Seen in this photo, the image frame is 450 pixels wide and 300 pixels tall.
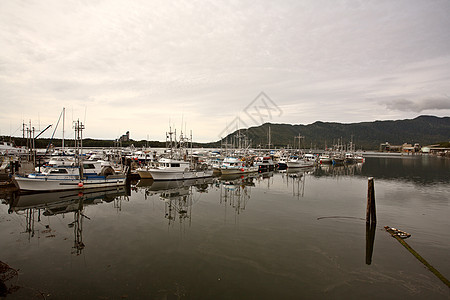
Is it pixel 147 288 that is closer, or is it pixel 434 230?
pixel 147 288

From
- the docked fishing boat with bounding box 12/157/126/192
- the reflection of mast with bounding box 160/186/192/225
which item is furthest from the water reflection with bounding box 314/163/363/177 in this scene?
the docked fishing boat with bounding box 12/157/126/192

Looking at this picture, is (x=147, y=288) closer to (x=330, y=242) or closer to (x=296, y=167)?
(x=330, y=242)

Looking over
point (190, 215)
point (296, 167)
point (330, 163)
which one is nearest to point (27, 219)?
point (190, 215)

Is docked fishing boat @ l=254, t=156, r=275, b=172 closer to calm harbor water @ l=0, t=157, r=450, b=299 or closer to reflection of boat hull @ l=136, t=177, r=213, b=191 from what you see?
reflection of boat hull @ l=136, t=177, r=213, b=191

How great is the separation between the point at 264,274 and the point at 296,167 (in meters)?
54.4

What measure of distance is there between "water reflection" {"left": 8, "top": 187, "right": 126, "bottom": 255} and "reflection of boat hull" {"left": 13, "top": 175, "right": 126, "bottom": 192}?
78cm

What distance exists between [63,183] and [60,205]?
5973 millimetres

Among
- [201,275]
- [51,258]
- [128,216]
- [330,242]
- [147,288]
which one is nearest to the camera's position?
[147,288]

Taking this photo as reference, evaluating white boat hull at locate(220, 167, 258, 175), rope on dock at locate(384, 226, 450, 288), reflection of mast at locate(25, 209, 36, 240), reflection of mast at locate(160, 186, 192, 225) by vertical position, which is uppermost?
white boat hull at locate(220, 167, 258, 175)

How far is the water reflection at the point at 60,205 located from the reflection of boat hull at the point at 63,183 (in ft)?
2.57

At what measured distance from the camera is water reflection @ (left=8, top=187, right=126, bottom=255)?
1483 cm

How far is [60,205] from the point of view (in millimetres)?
20781

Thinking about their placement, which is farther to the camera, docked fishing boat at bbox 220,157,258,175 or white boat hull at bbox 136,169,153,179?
docked fishing boat at bbox 220,157,258,175

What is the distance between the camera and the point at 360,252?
40.6 feet
